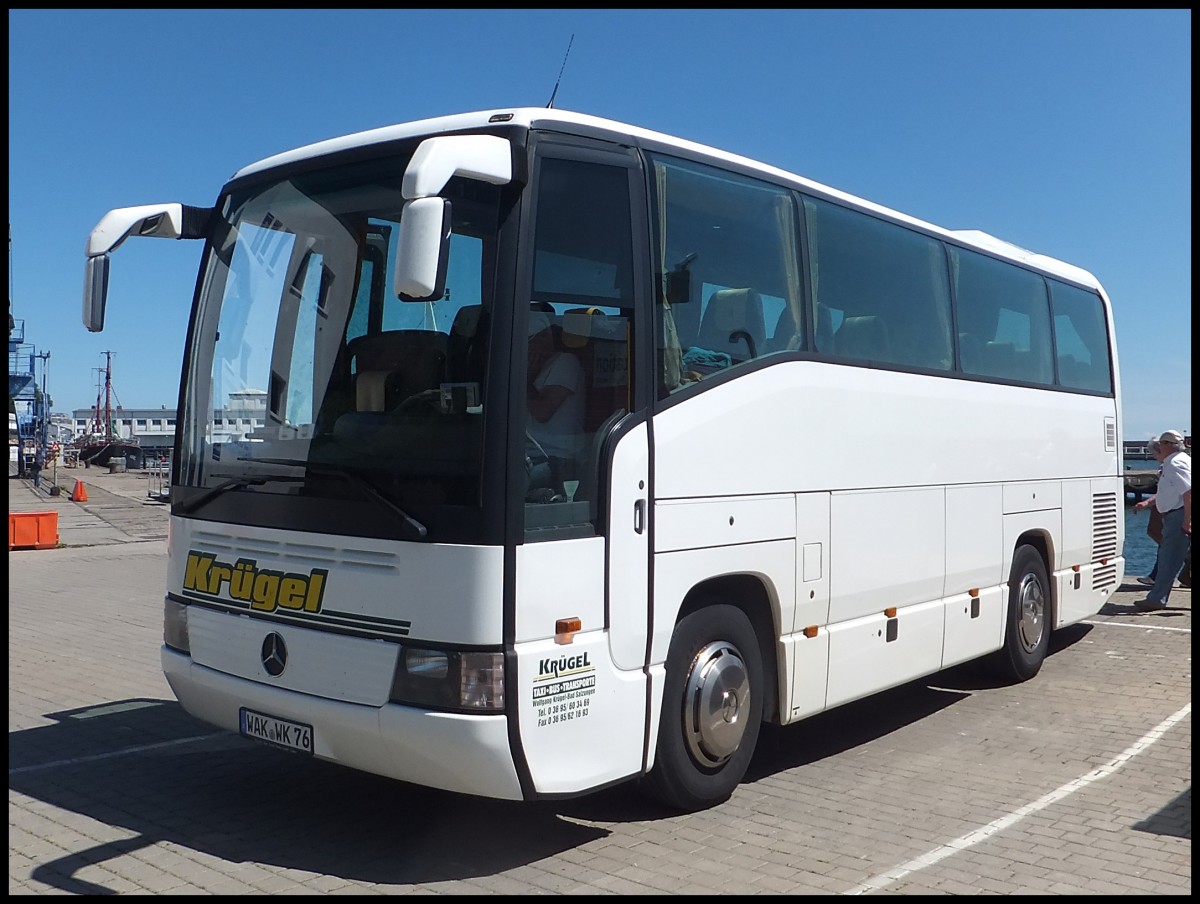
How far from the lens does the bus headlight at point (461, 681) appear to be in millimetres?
4805

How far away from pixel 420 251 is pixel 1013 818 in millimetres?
4194

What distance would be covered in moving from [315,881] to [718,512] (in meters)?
2.56

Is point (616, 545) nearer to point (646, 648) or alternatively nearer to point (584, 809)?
point (646, 648)

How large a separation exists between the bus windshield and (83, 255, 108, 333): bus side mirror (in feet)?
1.56

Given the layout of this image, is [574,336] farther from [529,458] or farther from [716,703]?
[716,703]

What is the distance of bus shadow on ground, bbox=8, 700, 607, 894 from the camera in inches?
203

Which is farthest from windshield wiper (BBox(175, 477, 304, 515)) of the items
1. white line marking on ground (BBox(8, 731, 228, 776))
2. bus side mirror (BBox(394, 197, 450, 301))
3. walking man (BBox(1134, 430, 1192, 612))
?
walking man (BBox(1134, 430, 1192, 612))

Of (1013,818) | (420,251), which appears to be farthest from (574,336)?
(1013,818)

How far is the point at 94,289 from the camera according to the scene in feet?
19.5

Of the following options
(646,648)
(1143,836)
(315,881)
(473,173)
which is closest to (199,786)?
(315,881)

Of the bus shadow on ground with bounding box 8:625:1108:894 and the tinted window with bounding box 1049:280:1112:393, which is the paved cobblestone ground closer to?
the bus shadow on ground with bounding box 8:625:1108:894

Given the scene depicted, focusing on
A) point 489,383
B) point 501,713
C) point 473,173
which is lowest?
point 501,713

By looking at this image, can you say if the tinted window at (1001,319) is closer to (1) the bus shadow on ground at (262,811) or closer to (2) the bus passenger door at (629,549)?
(2) the bus passenger door at (629,549)

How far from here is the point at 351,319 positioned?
18.4 ft
